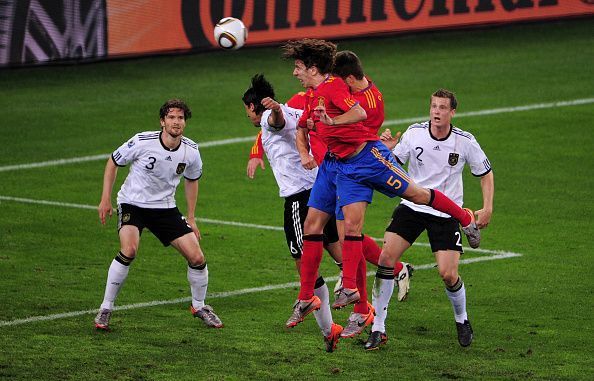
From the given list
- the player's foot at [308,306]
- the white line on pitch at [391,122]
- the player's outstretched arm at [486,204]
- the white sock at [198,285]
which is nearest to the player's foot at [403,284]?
the player's outstretched arm at [486,204]

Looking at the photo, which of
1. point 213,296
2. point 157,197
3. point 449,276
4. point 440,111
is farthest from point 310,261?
point 213,296

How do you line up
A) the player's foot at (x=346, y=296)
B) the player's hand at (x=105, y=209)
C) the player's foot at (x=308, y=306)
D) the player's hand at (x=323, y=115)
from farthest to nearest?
the player's hand at (x=105, y=209) < the player's foot at (x=308, y=306) < the player's foot at (x=346, y=296) < the player's hand at (x=323, y=115)

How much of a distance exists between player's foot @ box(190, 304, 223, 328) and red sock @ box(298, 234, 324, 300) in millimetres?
1568

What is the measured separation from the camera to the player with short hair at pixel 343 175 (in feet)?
41.8

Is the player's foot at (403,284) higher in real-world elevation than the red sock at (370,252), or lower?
lower

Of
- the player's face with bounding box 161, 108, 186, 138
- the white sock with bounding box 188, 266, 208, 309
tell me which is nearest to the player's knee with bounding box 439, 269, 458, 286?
the white sock with bounding box 188, 266, 208, 309

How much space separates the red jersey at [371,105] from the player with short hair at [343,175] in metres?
1.08

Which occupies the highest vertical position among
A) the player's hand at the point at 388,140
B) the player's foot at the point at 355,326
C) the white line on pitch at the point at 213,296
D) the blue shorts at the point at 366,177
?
the player's hand at the point at 388,140

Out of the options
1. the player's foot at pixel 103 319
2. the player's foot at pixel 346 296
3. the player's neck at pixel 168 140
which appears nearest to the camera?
the player's foot at pixel 346 296

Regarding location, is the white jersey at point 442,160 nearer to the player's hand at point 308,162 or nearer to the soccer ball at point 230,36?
the player's hand at point 308,162

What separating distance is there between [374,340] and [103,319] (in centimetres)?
274

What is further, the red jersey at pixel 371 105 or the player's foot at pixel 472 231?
the red jersey at pixel 371 105

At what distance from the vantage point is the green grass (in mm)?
12797

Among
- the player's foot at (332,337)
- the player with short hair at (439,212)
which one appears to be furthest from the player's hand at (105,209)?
the player with short hair at (439,212)
